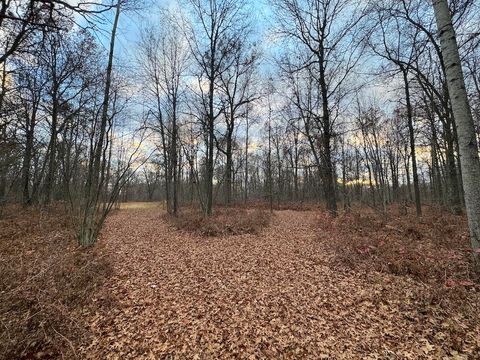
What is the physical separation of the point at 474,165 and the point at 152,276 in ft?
22.6

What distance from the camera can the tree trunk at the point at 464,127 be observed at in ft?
13.3

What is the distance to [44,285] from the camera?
3719 mm

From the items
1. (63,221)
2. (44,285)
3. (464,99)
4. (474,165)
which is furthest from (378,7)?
(63,221)

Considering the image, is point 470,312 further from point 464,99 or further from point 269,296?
point 464,99

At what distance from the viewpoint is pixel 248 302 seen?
3971mm

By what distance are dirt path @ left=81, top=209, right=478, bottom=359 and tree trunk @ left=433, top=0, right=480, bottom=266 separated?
5.88ft

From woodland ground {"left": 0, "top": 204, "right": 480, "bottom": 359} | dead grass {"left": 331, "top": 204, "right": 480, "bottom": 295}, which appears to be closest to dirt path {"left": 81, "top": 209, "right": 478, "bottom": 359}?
woodland ground {"left": 0, "top": 204, "right": 480, "bottom": 359}

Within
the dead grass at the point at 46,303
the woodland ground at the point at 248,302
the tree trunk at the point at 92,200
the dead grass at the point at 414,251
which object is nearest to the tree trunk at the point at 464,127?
the dead grass at the point at 414,251

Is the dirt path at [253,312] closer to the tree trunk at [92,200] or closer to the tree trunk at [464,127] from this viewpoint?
the tree trunk at [92,200]

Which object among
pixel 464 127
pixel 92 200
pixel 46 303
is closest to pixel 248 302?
pixel 46 303

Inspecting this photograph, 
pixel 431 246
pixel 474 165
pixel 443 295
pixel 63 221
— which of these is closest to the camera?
pixel 443 295

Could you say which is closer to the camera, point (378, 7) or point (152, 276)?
point (152, 276)

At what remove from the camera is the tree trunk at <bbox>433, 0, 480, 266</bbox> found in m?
4.05

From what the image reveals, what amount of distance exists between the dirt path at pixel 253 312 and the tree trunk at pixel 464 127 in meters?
1.79
